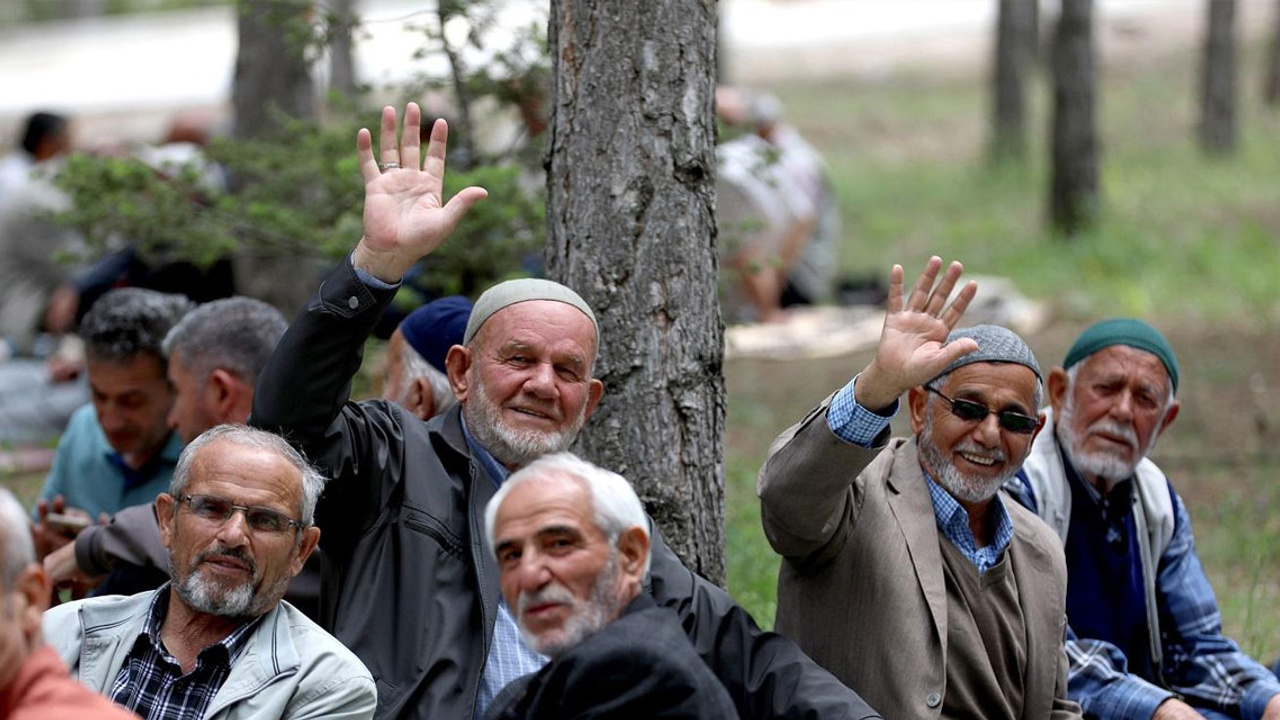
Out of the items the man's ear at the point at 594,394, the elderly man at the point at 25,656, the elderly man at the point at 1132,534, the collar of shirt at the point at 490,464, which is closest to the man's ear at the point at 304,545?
the collar of shirt at the point at 490,464

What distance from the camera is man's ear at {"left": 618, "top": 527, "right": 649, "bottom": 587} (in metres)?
3.39

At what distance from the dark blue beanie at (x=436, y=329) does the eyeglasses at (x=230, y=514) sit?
1.37 m

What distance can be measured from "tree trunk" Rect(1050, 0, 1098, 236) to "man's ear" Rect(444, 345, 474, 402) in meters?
11.3

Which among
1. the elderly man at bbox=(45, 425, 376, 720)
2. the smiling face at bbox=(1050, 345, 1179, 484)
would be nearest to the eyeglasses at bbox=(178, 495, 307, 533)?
the elderly man at bbox=(45, 425, 376, 720)

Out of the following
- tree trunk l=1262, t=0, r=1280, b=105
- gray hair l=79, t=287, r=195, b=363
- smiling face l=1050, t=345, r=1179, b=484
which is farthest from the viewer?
tree trunk l=1262, t=0, r=1280, b=105

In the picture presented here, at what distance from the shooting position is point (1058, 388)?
530 centimetres

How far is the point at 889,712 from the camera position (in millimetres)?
4102

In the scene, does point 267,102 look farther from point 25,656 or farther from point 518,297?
point 25,656

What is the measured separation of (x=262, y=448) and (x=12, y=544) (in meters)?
1.09

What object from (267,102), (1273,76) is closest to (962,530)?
(267,102)

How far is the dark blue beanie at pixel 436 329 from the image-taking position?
16.5 feet

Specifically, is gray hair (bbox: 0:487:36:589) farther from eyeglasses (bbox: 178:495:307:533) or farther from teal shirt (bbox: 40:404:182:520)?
teal shirt (bbox: 40:404:182:520)

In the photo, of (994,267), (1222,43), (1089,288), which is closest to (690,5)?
(1089,288)

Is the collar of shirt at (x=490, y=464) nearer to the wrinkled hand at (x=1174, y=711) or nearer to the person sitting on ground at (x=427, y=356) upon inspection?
the person sitting on ground at (x=427, y=356)
